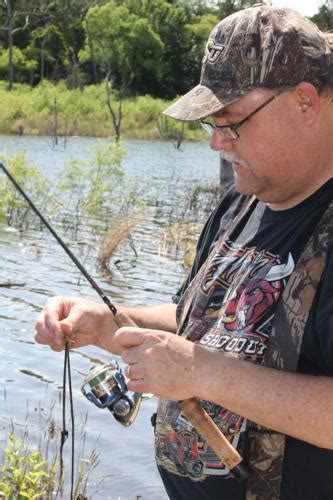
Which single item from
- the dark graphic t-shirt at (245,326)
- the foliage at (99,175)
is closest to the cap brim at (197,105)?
the dark graphic t-shirt at (245,326)

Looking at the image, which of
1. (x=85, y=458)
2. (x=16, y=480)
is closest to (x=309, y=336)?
(x=16, y=480)

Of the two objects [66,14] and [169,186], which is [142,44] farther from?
[169,186]

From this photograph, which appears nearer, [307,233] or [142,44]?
[307,233]

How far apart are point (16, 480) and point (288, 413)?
185 centimetres

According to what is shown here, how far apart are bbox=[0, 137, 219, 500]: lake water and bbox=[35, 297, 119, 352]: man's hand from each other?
87.2 inches

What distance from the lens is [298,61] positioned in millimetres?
2293

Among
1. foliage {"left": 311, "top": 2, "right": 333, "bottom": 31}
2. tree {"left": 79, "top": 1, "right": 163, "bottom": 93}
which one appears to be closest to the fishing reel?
foliage {"left": 311, "top": 2, "right": 333, "bottom": 31}

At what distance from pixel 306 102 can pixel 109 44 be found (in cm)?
6132

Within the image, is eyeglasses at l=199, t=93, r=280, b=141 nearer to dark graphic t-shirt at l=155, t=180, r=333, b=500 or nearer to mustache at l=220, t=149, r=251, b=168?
mustache at l=220, t=149, r=251, b=168

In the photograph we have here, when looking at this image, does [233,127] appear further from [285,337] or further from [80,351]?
[80,351]

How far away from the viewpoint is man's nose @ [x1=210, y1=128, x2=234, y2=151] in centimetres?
240

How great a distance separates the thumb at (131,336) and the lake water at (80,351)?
2.76 meters

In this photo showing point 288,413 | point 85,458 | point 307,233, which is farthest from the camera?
point 85,458

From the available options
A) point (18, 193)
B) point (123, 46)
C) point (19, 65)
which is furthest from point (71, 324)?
point (19, 65)
